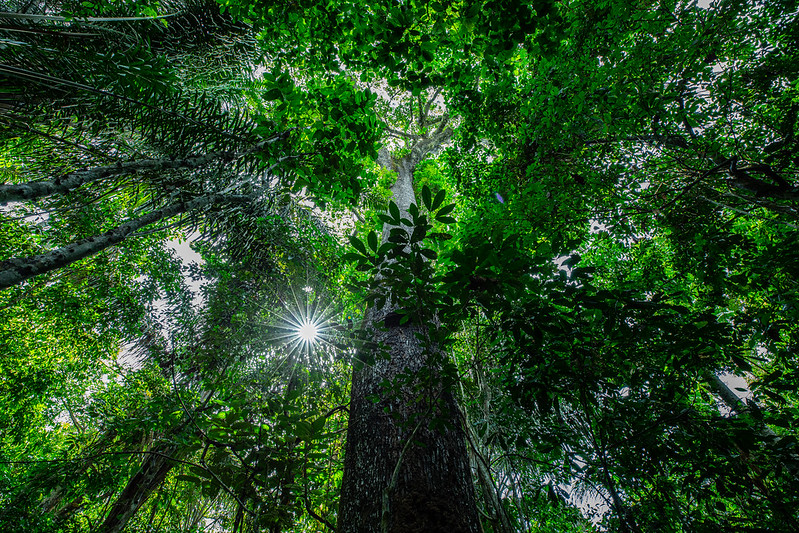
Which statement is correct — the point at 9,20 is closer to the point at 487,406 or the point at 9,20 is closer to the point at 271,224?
the point at 271,224

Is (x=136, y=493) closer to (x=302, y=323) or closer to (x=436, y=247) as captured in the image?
(x=302, y=323)

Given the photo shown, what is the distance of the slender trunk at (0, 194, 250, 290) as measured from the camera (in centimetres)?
187

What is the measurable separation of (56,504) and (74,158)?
892 cm

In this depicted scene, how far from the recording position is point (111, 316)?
18.1 ft

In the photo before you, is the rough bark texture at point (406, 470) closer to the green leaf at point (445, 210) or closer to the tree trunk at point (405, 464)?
the tree trunk at point (405, 464)

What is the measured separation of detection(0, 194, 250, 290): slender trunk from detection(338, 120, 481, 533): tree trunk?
2.47 meters

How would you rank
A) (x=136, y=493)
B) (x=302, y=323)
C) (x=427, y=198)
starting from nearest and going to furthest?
(x=427, y=198) < (x=302, y=323) < (x=136, y=493)

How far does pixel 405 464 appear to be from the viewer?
53.1 inches

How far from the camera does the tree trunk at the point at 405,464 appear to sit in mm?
1153

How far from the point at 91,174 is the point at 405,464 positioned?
13.3ft

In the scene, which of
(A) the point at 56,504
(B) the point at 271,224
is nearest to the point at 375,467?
(B) the point at 271,224

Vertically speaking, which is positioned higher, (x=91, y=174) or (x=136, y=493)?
(x=91, y=174)

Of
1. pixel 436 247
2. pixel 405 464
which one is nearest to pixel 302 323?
pixel 436 247

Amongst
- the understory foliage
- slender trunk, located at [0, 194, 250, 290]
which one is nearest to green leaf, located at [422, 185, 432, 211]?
the understory foliage
